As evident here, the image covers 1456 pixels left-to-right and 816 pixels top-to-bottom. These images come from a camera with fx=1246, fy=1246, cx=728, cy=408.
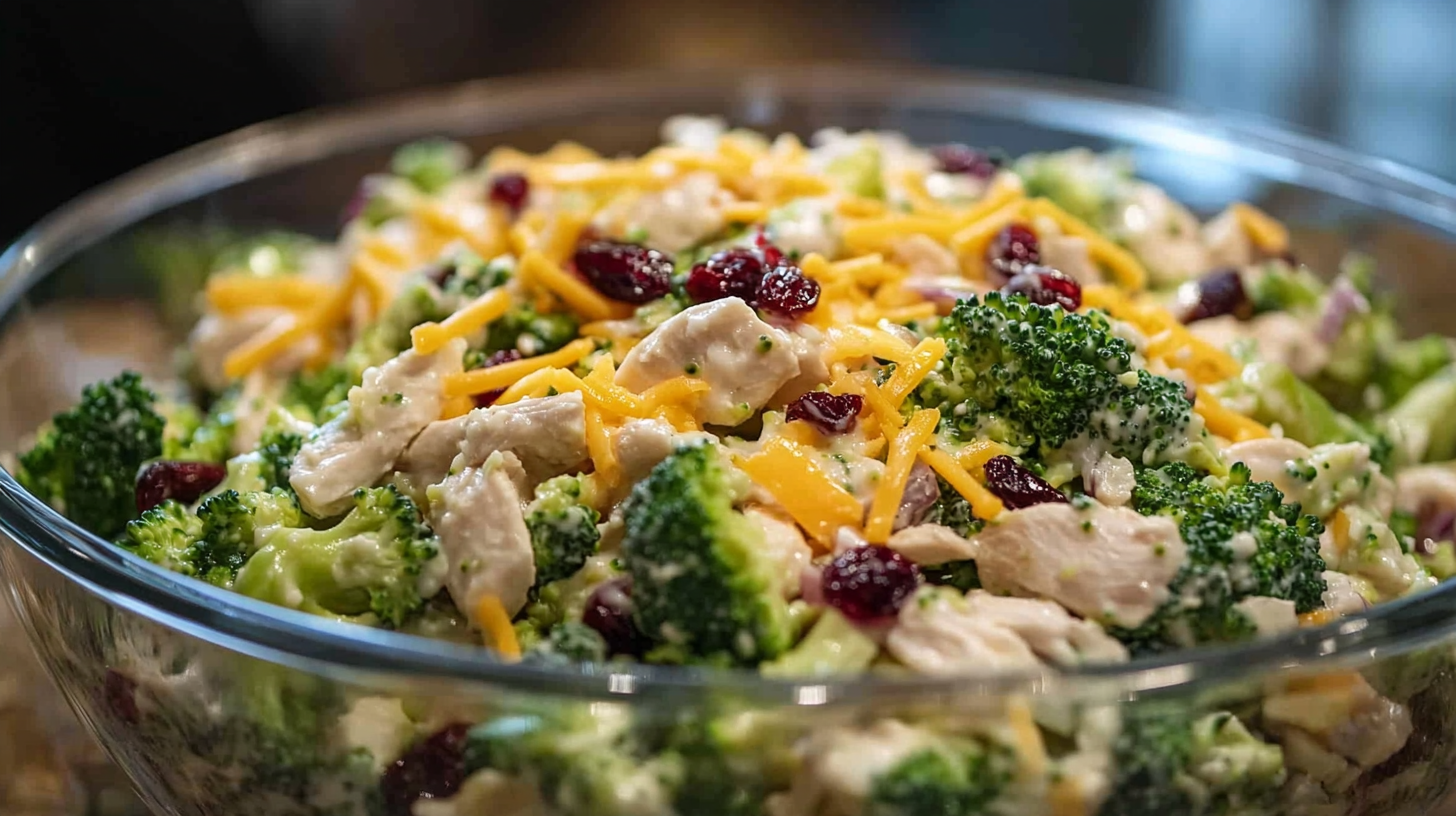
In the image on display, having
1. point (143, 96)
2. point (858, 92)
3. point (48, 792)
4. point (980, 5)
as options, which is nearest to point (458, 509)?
point (48, 792)

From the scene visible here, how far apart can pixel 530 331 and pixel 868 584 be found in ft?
2.66

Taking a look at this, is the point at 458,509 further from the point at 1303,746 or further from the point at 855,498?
the point at 1303,746

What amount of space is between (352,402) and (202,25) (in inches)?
128

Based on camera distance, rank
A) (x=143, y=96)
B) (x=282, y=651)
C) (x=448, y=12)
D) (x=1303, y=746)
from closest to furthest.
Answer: (x=282, y=651), (x=1303, y=746), (x=143, y=96), (x=448, y=12)

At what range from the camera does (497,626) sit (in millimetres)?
1553

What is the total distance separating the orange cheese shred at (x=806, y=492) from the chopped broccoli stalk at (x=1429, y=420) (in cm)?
127

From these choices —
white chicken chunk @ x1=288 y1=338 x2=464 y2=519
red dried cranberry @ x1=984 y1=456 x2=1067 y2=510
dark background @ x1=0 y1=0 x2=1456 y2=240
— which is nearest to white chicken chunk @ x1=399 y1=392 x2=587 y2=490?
white chicken chunk @ x1=288 y1=338 x2=464 y2=519

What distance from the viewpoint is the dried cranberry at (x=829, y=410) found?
5.69 ft

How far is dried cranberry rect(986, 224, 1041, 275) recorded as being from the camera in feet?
7.10

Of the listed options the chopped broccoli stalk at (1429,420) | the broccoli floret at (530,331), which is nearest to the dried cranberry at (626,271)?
the broccoli floret at (530,331)

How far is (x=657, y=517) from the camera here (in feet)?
4.95

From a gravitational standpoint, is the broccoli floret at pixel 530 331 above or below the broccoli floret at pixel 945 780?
above

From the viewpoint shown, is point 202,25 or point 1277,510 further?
point 202,25

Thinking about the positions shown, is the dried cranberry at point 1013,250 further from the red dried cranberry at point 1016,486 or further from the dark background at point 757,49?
the dark background at point 757,49
